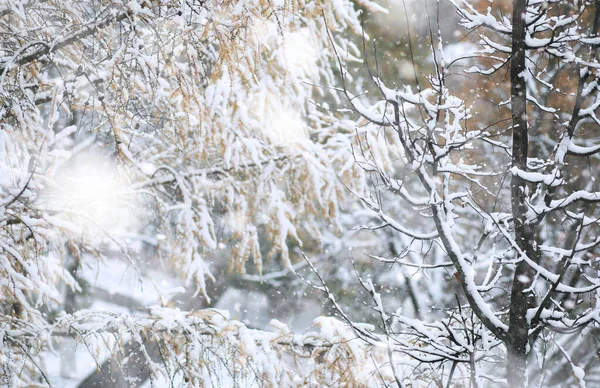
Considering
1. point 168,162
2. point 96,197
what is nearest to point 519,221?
point 96,197

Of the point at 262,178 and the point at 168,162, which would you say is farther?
the point at 168,162

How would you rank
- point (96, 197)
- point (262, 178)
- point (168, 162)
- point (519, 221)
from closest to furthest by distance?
1. point (519, 221)
2. point (96, 197)
3. point (262, 178)
4. point (168, 162)

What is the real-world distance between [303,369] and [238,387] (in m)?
0.60

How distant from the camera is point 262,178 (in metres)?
4.79

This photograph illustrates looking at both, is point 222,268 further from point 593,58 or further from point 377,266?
point 593,58

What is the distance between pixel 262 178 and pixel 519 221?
268cm

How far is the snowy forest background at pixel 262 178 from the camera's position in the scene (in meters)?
2.58

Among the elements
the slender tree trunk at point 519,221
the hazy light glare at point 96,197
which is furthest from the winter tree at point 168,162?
the slender tree trunk at point 519,221

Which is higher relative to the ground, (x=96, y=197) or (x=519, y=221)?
(x=519, y=221)

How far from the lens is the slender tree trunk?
101 inches

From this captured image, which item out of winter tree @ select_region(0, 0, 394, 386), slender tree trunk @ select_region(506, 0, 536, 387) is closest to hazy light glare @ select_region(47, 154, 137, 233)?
winter tree @ select_region(0, 0, 394, 386)

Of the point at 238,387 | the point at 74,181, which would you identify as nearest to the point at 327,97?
the point at 74,181

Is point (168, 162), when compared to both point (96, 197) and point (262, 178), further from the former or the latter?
point (96, 197)

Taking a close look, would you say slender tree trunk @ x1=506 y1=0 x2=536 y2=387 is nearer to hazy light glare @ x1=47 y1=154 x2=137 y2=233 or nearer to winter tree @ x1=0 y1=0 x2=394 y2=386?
winter tree @ x1=0 y1=0 x2=394 y2=386
